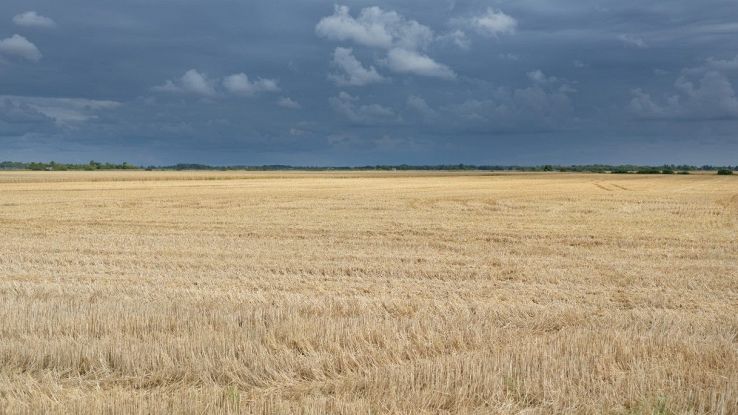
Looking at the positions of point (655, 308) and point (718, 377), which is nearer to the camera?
point (718, 377)

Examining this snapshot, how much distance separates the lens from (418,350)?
6.96 m

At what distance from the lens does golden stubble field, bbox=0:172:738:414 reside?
18.3 ft

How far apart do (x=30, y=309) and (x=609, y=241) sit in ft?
49.2

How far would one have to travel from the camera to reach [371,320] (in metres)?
8.20

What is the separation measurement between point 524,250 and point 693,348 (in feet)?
35.4

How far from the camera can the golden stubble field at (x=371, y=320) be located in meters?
5.59

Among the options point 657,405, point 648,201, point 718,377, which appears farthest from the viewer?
point 648,201

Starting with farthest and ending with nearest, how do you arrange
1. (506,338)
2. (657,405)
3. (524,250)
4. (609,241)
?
(609,241) < (524,250) < (506,338) < (657,405)

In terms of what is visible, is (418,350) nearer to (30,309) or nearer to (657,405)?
(657,405)

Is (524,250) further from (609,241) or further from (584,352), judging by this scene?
(584,352)

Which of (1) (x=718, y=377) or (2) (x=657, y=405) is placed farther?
(1) (x=718, y=377)

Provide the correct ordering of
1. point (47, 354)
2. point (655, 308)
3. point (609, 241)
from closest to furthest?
1. point (47, 354)
2. point (655, 308)
3. point (609, 241)

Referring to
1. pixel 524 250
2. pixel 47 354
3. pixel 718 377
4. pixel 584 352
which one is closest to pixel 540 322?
pixel 584 352

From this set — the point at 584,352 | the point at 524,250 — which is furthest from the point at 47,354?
the point at 524,250
